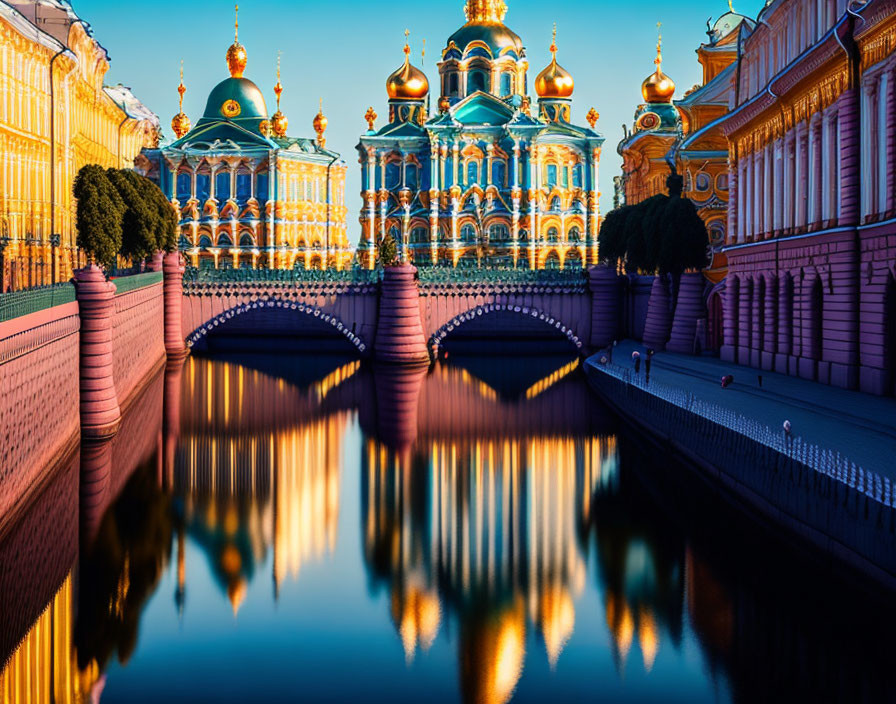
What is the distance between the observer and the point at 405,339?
69062 mm

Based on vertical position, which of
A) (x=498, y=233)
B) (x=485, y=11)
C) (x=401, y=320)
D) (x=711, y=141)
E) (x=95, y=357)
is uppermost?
(x=485, y=11)

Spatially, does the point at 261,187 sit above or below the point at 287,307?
above

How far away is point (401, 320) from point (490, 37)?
154 feet

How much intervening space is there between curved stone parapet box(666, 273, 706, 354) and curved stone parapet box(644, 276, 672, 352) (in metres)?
2.77

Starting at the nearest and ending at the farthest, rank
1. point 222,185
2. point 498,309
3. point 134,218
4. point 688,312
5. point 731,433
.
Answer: point 731,433 < point 134,218 < point 688,312 < point 498,309 < point 222,185

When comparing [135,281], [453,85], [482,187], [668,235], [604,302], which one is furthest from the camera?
[453,85]

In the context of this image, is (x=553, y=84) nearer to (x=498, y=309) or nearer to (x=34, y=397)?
(x=498, y=309)

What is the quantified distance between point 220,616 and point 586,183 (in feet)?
270

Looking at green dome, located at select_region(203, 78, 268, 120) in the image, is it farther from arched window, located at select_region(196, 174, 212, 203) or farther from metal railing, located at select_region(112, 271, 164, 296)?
metal railing, located at select_region(112, 271, 164, 296)

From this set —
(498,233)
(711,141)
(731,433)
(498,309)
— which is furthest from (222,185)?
(731,433)

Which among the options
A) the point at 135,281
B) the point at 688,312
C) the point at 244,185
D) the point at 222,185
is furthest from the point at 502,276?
the point at 222,185

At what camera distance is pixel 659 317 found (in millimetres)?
63156

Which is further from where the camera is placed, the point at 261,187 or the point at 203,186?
the point at 261,187

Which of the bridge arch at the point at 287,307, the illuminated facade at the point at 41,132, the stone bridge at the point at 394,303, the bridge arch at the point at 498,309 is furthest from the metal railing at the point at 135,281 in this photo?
the bridge arch at the point at 498,309
